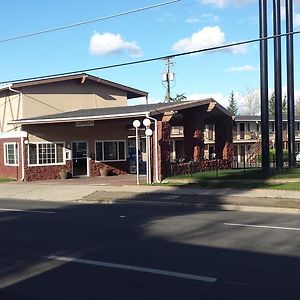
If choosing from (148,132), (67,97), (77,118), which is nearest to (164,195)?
(148,132)

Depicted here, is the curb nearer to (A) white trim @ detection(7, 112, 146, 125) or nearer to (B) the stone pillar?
(B) the stone pillar

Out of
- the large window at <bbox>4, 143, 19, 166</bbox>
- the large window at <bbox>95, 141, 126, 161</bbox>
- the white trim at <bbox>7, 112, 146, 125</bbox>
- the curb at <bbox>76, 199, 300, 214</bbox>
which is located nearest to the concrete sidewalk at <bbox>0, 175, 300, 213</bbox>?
the curb at <bbox>76, 199, 300, 214</bbox>

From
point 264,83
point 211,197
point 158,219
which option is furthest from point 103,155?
point 158,219

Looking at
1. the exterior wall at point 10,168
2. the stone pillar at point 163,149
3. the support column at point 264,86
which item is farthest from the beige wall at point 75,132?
the support column at point 264,86

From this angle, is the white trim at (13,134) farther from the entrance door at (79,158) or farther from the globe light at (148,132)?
the globe light at (148,132)

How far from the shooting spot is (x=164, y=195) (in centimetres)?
1833

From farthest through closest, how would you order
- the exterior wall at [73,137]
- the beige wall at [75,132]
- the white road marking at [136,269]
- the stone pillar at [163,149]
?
the beige wall at [75,132], the exterior wall at [73,137], the stone pillar at [163,149], the white road marking at [136,269]

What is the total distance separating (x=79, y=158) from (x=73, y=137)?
1.29m

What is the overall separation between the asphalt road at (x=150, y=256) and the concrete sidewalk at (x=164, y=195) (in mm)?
1966

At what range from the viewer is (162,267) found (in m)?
7.33

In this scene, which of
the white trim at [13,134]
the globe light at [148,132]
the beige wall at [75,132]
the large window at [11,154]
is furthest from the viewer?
the large window at [11,154]

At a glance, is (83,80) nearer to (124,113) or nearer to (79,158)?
(79,158)

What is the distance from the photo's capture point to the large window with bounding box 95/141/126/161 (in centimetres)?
3080

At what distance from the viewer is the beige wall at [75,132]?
28.4 metres
